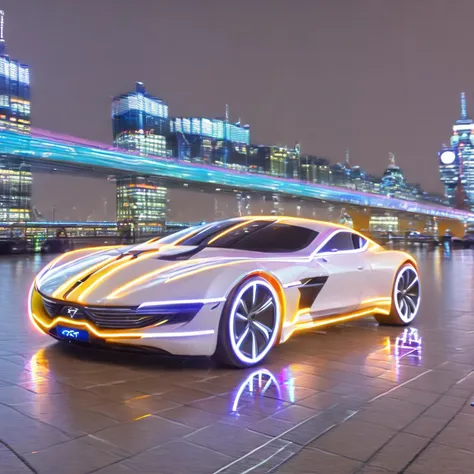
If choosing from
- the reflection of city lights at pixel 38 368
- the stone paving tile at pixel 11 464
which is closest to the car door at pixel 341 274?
the reflection of city lights at pixel 38 368

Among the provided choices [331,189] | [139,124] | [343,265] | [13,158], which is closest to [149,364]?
[343,265]

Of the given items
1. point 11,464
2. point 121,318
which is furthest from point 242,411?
point 11,464

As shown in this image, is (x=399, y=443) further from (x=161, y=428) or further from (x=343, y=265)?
(x=343, y=265)

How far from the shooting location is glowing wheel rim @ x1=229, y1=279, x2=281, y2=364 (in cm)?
437

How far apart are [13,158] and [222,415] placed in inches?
1468

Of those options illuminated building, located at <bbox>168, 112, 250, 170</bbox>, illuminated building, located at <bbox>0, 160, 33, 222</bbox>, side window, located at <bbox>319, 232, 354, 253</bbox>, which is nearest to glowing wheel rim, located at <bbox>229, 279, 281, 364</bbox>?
side window, located at <bbox>319, 232, 354, 253</bbox>

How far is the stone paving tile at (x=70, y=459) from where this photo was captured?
8.26ft

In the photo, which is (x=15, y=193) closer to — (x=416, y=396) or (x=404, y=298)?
(x=404, y=298)

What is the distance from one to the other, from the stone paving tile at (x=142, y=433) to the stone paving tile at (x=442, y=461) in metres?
1.15

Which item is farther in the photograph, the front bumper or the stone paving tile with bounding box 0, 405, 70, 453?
the front bumper

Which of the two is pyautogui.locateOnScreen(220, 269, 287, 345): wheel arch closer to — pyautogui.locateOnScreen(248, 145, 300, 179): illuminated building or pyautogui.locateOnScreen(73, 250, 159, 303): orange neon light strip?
pyautogui.locateOnScreen(73, 250, 159, 303): orange neon light strip

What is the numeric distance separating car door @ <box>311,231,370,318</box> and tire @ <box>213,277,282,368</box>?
64 cm

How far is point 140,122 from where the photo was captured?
175 ft

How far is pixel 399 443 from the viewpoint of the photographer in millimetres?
2939
